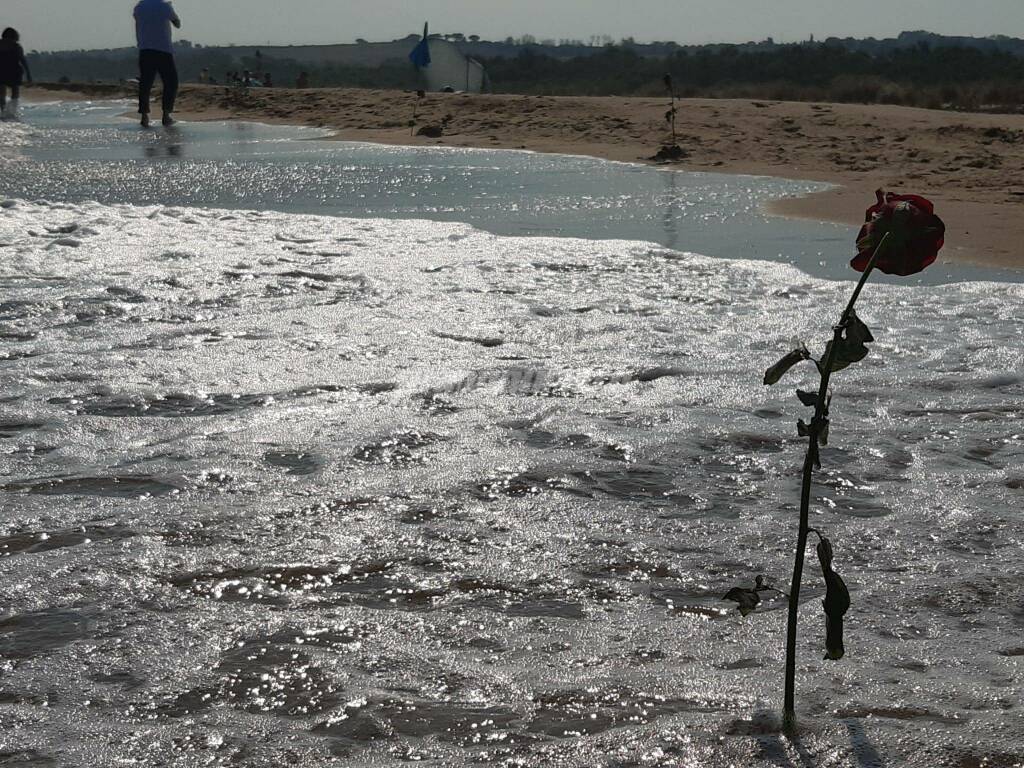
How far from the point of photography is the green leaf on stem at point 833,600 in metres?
1.92

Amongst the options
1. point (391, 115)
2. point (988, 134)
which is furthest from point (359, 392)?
point (391, 115)

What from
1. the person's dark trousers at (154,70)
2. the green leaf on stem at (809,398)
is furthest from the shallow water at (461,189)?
the green leaf on stem at (809,398)

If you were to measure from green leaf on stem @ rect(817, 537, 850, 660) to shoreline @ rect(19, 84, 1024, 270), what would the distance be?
5776 mm

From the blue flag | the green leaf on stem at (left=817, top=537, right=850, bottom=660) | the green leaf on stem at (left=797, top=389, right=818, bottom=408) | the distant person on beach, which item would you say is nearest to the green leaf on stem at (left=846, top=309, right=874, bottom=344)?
the green leaf on stem at (left=797, top=389, right=818, bottom=408)

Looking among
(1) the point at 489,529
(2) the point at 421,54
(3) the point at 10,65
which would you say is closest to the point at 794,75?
(2) the point at 421,54

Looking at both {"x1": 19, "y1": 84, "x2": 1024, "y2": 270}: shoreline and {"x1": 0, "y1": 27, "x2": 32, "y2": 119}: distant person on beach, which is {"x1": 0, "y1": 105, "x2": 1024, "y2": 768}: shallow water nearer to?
{"x1": 19, "y1": 84, "x2": 1024, "y2": 270}: shoreline

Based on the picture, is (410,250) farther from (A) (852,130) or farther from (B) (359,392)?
(A) (852,130)

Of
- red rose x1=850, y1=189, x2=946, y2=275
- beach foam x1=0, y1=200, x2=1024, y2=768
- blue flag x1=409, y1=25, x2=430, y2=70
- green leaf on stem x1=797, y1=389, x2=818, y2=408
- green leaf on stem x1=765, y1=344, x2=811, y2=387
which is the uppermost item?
blue flag x1=409, y1=25, x2=430, y2=70

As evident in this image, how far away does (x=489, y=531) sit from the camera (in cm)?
310

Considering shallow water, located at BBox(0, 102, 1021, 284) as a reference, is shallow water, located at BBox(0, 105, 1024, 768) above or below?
below

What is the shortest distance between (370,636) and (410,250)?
5238 mm

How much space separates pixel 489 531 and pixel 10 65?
28425mm

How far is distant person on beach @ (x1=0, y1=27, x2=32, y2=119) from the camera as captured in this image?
26.7m

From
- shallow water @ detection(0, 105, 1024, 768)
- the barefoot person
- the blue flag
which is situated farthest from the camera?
the blue flag
